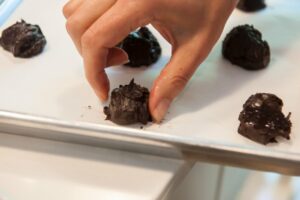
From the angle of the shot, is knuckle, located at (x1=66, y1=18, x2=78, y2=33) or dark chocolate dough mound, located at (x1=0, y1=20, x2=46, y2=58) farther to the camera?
dark chocolate dough mound, located at (x1=0, y1=20, x2=46, y2=58)

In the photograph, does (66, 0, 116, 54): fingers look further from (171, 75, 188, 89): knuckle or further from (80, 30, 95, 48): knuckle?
(171, 75, 188, 89): knuckle

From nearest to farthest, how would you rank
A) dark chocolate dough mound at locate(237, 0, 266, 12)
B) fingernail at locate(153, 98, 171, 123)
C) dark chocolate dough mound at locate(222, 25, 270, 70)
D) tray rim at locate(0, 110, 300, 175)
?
tray rim at locate(0, 110, 300, 175)
fingernail at locate(153, 98, 171, 123)
dark chocolate dough mound at locate(222, 25, 270, 70)
dark chocolate dough mound at locate(237, 0, 266, 12)

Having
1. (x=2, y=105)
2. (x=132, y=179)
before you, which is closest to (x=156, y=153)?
(x=132, y=179)

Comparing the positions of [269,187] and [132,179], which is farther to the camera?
[269,187]

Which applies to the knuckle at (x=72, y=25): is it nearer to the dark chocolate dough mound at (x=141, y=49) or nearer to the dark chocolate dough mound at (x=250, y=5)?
the dark chocolate dough mound at (x=141, y=49)

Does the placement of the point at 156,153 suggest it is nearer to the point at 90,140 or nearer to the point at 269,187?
the point at 90,140

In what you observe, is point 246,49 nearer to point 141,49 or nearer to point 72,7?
point 141,49

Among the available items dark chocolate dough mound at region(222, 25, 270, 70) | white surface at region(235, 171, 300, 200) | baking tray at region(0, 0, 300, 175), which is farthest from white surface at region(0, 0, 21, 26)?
white surface at region(235, 171, 300, 200)
